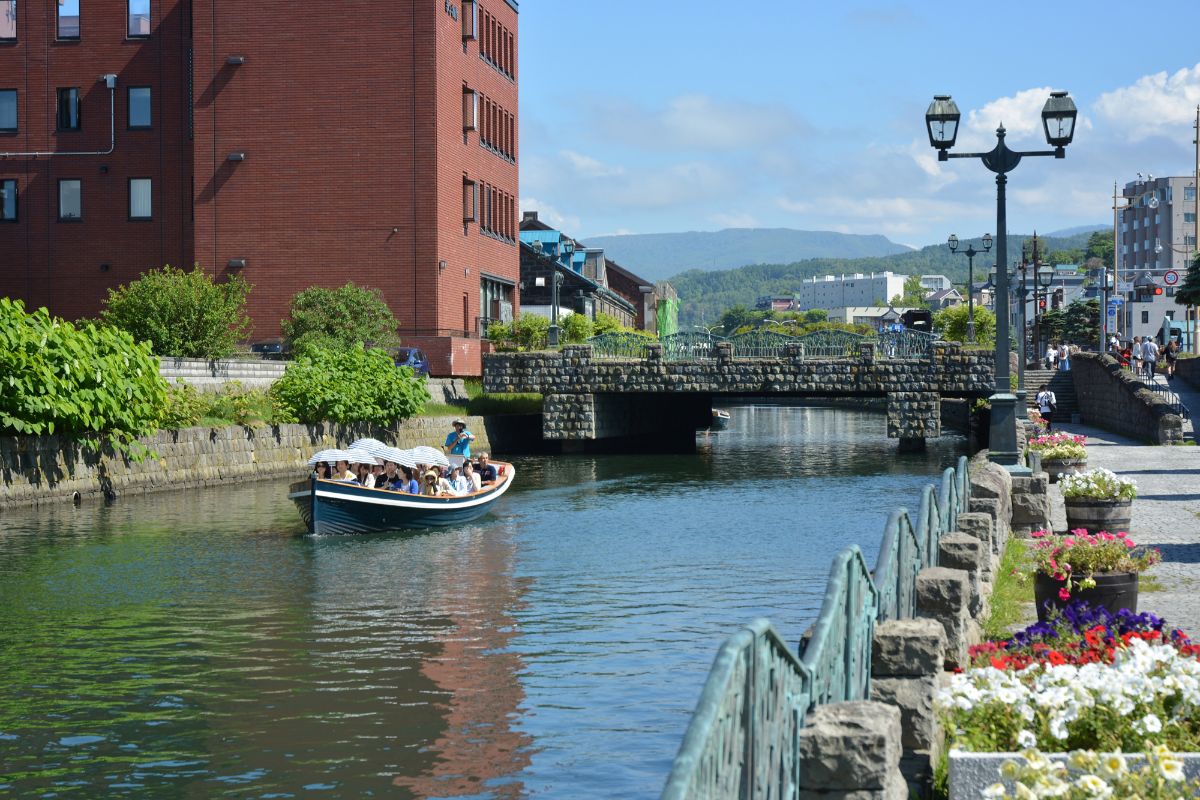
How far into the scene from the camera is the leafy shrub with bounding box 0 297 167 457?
34.1m

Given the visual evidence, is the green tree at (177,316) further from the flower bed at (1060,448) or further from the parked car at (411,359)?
the flower bed at (1060,448)

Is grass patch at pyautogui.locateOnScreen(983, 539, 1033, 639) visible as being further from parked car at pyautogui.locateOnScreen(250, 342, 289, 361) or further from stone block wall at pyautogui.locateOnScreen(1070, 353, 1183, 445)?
parked car at pyautogui.locateOnScreen(250, 342, 289, 361)

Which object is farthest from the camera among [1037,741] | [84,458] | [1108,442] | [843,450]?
[843,450]

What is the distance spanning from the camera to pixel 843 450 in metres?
63.8

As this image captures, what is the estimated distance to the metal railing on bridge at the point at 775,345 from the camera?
60.8 m

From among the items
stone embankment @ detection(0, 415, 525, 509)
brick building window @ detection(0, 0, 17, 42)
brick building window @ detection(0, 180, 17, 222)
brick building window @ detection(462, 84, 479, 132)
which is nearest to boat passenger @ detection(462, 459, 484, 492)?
stone embankment @ detection(0, 415, 525, 509)

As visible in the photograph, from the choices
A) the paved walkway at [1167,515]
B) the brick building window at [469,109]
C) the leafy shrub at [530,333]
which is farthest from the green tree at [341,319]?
the paved walkway at [1167,515]

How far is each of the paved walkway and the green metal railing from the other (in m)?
5.34

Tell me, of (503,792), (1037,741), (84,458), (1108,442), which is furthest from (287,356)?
(1037,741)

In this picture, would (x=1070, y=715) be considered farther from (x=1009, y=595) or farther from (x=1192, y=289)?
(x=1192, y=289)

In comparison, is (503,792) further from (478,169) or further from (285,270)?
(478,169)

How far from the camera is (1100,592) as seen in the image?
13.0 m

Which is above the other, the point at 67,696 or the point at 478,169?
the point at 478,169

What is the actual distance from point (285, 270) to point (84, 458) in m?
25.9
